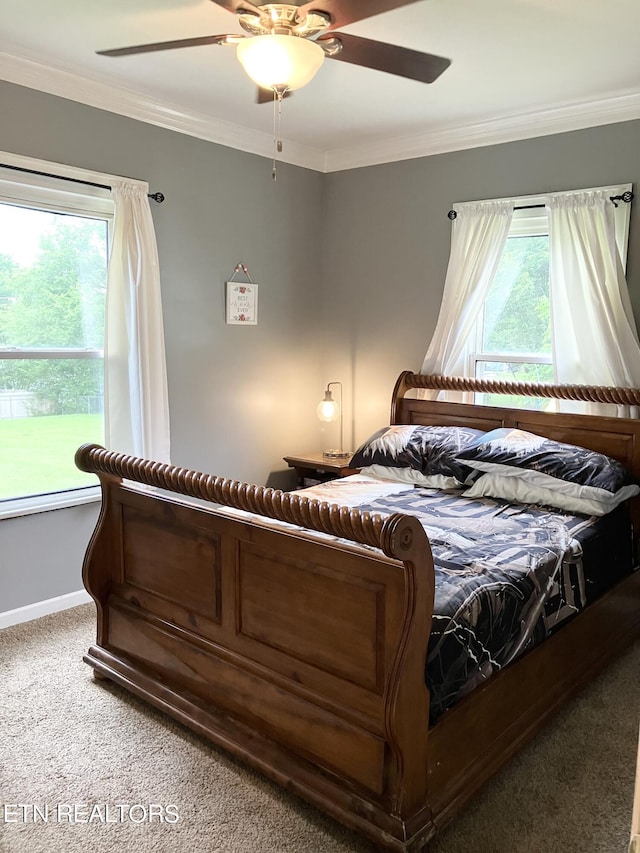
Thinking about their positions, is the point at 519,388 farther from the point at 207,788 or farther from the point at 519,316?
the point at 207,788

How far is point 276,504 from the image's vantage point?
1.94 metres

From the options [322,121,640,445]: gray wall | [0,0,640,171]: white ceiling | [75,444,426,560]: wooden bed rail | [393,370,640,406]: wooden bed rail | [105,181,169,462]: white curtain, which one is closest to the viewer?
[75,444,426,560]: wooden bed rail

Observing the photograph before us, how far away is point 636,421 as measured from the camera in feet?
10.6

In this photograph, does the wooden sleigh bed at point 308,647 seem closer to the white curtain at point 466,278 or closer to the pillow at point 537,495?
the pillow at point 537,495

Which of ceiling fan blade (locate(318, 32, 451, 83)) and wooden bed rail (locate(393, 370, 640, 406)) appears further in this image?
wooden bed rail (locate(393, 370, 640, 406))

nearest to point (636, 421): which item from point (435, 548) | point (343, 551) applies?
point (435, 548)

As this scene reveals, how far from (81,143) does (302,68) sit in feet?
5.60

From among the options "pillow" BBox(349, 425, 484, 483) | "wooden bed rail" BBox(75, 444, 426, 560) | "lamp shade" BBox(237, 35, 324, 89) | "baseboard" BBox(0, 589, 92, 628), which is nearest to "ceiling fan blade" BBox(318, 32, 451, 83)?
"lamp shade" BBox(237, 35, 324, 89)

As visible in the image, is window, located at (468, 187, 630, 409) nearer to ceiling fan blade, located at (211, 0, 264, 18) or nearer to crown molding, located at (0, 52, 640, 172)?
crown molding, located at (0, 52, 640, 172)

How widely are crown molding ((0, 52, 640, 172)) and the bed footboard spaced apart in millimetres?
1740

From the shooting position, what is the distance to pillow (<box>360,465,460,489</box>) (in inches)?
135

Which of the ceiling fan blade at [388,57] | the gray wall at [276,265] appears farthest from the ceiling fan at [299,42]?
the gray wall at [276,265]

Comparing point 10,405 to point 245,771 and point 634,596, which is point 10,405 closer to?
point 245,771

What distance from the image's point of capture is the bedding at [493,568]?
6.52 ft
